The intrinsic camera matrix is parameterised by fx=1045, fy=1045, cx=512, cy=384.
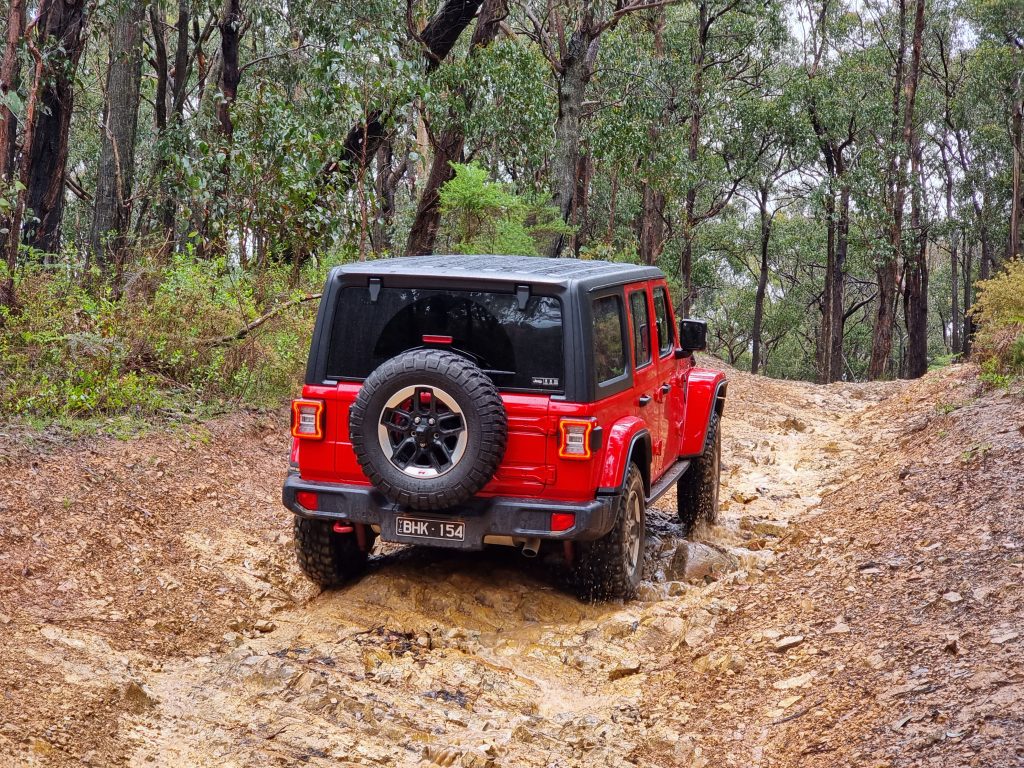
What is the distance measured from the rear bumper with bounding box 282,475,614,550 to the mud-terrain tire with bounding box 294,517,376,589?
39 centimetres

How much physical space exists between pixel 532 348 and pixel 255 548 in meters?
2.70

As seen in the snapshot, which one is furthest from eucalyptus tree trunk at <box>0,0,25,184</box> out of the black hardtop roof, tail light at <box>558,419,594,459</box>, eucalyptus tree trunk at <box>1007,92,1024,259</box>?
eucalyptus tree trunk at <box>1007,92,1024,259</box>

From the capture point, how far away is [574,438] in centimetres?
549

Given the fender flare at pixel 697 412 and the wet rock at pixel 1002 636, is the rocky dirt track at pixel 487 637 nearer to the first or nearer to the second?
the wet rock at pixel 1002 636

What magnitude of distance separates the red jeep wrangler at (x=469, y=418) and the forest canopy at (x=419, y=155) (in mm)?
3561

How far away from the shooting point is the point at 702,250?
41.0 meters

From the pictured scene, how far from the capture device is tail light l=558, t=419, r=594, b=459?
547 cm

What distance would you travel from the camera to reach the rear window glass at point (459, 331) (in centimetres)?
557

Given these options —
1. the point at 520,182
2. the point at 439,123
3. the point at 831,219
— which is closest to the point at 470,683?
the point at 439,123

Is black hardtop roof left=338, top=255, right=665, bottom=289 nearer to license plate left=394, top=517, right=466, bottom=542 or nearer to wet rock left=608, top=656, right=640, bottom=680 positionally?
license plate left=394, top=517, right=466, bottom=542

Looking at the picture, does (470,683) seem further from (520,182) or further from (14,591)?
(520,182)

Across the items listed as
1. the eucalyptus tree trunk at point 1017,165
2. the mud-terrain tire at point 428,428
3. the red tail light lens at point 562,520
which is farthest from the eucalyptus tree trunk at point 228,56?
the eucalyptus tree trunk at point 1017,165

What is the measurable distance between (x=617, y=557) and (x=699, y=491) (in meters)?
2.43

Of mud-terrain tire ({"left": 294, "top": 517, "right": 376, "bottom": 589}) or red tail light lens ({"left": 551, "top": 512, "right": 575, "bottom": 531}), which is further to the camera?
mud-terrain tire ({"left": 294, "top": 517, "right": 376, "bottom": 589})
